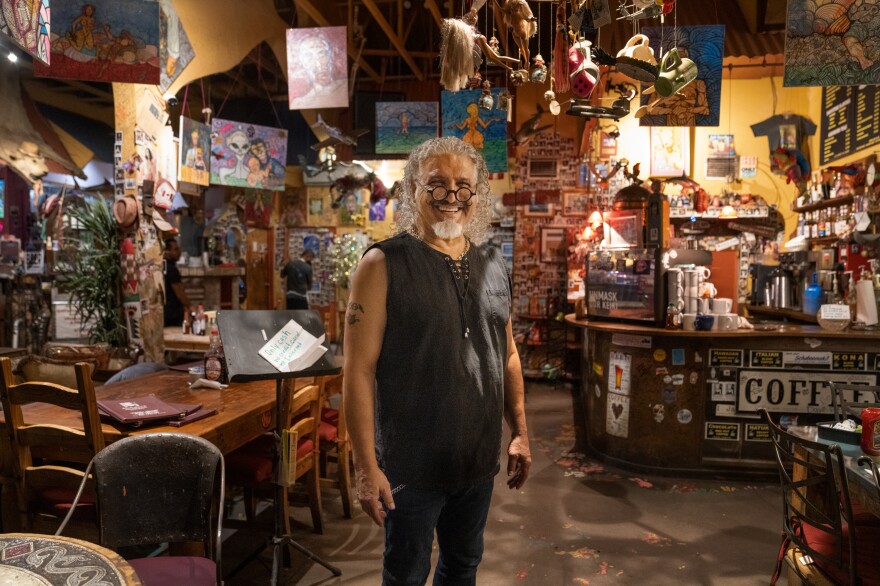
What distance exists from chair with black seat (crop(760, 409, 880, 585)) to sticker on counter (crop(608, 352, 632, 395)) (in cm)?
211

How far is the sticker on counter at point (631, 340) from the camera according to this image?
456 cm

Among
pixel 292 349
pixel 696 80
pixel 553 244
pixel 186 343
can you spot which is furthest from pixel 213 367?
pixel 553 244

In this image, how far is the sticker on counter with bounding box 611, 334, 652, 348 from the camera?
4.56 meters

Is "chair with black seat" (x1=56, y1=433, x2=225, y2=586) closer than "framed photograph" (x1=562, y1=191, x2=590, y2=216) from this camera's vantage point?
Yes

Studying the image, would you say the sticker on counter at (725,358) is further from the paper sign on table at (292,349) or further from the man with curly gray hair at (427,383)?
the man with curly gray hair at (427,383)

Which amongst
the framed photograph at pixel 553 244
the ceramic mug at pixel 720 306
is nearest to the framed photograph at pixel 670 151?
the framed photograph at pixel 553 244

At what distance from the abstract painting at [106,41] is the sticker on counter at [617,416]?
3.94 metres

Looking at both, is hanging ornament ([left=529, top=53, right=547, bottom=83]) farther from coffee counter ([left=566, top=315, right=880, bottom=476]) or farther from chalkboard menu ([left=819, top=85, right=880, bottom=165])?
chalkboard menu ([left=819, top=85, right=880, bottom=165])

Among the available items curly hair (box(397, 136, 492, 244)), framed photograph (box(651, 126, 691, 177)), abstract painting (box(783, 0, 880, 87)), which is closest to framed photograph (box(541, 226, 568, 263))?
framed photograph (box(651, 126, 691, 177))

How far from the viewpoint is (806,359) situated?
14.1ft

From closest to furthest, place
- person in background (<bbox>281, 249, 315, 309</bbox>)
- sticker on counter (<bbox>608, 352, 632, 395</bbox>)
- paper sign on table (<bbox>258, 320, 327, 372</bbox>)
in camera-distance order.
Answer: paper sign on table (<bbox>258, 320, 327, 372</bbox>)
sticker on counter (<bbox>608, 352, 632, 395</bbox>)
person in background (<bbox>281, 249, 315, 309</bbox>)

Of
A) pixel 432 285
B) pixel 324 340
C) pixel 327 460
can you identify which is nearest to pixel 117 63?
pixel 324 340

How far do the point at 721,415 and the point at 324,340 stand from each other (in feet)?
10.2

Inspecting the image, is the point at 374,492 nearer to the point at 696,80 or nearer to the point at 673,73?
the point at 673,73
